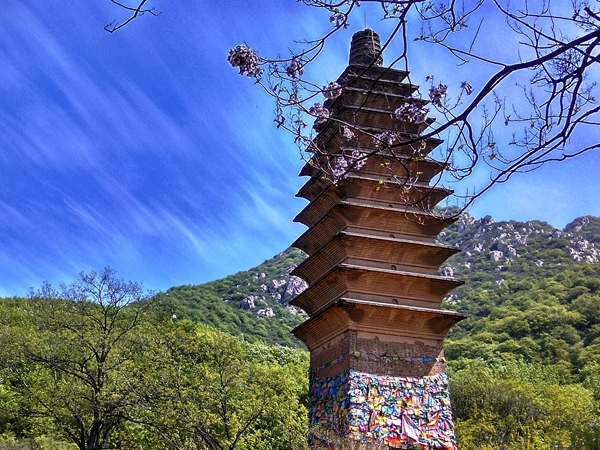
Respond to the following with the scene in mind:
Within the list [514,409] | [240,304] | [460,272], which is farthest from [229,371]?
[460,272]

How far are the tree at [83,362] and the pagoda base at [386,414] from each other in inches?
376

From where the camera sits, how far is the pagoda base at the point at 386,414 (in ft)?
41.1

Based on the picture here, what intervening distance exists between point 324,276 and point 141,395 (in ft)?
30.6

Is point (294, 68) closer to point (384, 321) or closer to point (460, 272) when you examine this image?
point (384, 321)

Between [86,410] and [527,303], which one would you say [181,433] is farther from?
[527,303]

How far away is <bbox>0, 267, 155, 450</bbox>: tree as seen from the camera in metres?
20.8

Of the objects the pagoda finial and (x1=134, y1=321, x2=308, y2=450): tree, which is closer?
(x1=134, y1=321, x2=308, y2=450): tree

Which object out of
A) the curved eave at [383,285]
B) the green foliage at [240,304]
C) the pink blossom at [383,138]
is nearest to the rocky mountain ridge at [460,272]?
the green foliage at [240,304]

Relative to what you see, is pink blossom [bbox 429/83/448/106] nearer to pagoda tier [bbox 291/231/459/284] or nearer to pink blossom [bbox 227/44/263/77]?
pink blossom [bbox 227/44/263/77]

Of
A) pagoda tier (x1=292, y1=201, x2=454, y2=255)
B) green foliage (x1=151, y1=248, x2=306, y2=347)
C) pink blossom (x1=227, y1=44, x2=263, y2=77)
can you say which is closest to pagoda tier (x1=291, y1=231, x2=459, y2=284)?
pagoda tier (x1=292, y1=201, x2=454, y2=255)

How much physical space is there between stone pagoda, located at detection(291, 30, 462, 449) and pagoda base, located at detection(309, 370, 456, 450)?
0.8 inches

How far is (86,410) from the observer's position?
21.0 m

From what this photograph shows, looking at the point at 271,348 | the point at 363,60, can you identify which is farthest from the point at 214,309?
the point at 363,60

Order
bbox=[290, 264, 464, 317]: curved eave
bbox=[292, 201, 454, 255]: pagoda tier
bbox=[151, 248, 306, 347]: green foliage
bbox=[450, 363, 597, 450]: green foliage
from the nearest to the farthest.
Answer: bbox=[290, 264, 464, 317]: curved eave
bbox=[292, 201, 454, 255]: pagoda tier
bbox=[450, 363, 597, 450]: green foliage
bbox=[151, 248, 306, 347]: green foliage
